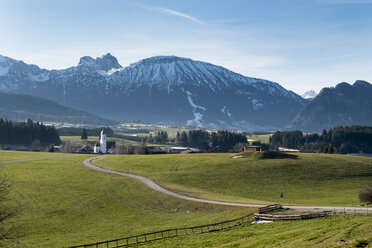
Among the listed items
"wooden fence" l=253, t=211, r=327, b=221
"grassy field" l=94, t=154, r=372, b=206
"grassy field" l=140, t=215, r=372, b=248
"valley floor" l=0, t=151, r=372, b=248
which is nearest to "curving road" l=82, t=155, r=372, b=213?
"valley floor" l=0, t=151, r=372, b=248

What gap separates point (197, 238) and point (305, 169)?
229 ft

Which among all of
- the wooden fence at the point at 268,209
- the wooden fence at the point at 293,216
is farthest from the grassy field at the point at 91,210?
the wooden fence at the point at 293,216

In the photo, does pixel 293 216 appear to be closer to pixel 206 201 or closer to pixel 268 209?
pixel 268 209

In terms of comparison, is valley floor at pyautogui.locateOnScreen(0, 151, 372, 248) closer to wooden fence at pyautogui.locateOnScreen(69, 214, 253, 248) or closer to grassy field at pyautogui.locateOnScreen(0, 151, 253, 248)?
grassy field at pyautogui.locateOnScreen(0, 151, 253, 248)

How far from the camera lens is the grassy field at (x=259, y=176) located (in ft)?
275

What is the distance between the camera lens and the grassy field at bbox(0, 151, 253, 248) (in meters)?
56.1

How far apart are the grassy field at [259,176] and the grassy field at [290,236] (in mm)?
27647

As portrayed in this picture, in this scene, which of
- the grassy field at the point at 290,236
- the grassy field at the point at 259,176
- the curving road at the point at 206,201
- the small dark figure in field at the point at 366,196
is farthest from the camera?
the grassy field at the point at 259,176

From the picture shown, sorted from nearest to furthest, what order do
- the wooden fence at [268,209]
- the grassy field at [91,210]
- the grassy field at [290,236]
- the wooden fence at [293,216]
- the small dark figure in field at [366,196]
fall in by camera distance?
the grassy field at [290,236]
the wooden fence at [293,216]
the grassy field at [91,210]
the wooden fence at [268,209]
the small dark figure in field at [366,196]

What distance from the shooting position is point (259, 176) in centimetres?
10100

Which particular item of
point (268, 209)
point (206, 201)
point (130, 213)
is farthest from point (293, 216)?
point (130, 213)

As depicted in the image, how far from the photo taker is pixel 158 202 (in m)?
74.1

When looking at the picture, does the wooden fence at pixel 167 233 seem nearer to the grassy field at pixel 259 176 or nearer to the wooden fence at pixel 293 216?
the wooden fence at pixel 293 216

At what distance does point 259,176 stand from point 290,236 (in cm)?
6339
